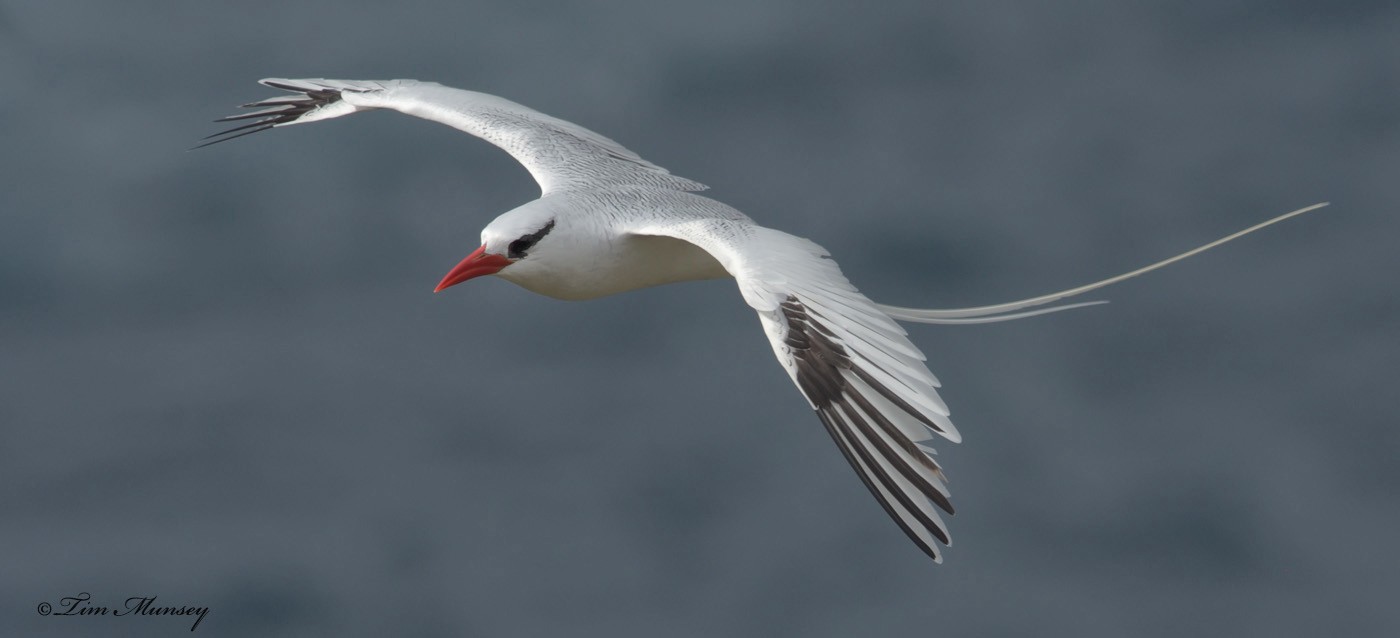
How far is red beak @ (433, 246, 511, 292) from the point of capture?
33.8 feet

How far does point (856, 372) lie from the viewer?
9297 millimetres

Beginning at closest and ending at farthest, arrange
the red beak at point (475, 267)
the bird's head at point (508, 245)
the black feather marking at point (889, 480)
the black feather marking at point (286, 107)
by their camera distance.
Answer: the black feather marking at point (889, 480) < the red beak at point (475, 267) < the bird's head at point (508, 245) < the black feather marking at point (286, 107)

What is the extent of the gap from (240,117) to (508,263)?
211 inches

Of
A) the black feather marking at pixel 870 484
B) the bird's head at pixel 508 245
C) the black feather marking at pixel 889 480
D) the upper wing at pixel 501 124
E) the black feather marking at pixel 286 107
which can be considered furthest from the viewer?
the black feather marking at pixel 286 107

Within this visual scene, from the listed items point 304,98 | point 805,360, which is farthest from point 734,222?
point 304,98

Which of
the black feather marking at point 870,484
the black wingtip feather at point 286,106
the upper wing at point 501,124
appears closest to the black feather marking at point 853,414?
the black feather marking at point 870,484

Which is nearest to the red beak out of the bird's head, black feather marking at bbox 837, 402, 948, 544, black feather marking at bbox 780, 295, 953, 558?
the bird's head

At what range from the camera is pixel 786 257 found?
1005cm

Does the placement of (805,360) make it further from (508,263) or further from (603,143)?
(603,143)

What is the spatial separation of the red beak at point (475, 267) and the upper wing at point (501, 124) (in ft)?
4.06

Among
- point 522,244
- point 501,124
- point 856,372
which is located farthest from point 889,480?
point 501,124

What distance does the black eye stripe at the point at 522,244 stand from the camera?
1051cm

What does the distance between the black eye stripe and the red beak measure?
58 mm

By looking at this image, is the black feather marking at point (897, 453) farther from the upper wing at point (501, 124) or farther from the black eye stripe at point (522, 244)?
the upper wing at point (501, 124)
